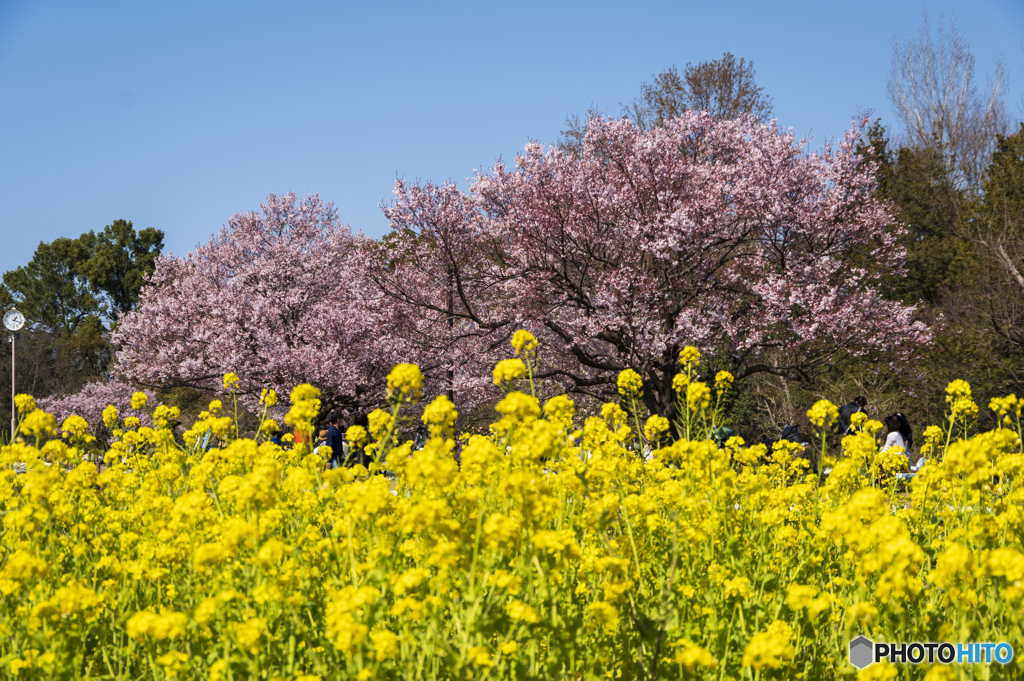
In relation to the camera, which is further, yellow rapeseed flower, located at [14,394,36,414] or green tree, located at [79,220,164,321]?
green tree, located at [79,220,164,321]

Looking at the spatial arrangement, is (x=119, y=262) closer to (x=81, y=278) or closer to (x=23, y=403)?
(x=81, y=278)

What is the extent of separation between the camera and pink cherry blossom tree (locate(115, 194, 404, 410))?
1662 cm

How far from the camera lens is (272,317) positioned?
18.0 meters

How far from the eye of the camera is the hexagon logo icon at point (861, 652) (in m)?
2.66

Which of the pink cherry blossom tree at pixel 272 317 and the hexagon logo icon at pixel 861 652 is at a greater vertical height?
the pink cherry blossom tree at pixel 272 317

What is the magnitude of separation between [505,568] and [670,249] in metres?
10.7

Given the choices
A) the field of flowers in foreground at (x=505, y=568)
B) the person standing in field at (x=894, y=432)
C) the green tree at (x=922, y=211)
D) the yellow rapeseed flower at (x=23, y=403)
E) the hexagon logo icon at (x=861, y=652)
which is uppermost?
the green tree at (x=922, y=211)

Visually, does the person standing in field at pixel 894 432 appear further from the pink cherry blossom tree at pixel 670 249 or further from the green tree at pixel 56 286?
the green tree at pixel 56 286

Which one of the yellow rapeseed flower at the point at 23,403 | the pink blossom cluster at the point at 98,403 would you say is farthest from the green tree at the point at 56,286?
the yellow rapeseed flower at the point at 23,403

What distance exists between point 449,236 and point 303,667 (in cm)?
1200

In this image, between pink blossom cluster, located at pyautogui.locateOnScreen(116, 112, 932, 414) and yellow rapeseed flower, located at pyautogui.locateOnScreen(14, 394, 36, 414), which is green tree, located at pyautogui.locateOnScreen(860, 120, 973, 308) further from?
yellow rapeseed flower, located at pyautogui.locateOnScreen(14, 394, 36, 414)

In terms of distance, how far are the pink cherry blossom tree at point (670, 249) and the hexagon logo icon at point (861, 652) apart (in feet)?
32.5

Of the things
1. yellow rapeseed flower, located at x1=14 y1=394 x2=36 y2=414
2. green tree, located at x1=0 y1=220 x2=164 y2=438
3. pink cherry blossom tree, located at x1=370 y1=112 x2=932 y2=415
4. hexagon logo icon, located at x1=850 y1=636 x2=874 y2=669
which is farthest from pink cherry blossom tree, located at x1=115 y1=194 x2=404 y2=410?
green tree, located at x1=0 y1=220 x2=164 y2=438

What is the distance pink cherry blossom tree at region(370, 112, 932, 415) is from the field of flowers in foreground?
28.6ft
